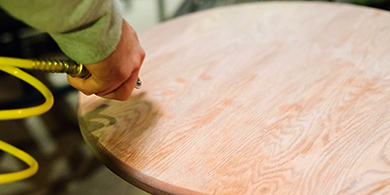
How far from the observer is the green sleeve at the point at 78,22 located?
0.43m

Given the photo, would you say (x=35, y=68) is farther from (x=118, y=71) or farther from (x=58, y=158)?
(x=58, y=158)

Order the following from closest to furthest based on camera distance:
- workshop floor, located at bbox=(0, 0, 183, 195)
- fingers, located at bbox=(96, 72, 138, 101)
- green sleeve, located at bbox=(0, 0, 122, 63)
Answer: green sleeve, located at bbox=(0, 0, 122, 63)
fingers, located at bbox=(96, 72, 138, 101)
workshop floor, located at bbox=(0, 0, 183, 195)

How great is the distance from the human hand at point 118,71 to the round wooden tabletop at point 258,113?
9 cm

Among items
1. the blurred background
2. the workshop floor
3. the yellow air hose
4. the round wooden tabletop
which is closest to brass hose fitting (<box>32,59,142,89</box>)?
the yellow air hose

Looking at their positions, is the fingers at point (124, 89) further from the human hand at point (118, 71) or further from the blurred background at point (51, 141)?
the blurred background at point (51, 141)

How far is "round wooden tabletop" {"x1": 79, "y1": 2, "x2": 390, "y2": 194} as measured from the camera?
19.1 inches

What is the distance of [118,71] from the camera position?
52 centimetres

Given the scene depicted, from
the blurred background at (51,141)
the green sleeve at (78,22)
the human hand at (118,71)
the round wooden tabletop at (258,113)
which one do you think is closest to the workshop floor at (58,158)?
the blurred background at (51,141)

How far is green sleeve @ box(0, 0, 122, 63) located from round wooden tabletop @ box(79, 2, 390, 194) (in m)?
0.19

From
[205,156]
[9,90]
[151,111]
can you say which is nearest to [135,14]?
[9,90]

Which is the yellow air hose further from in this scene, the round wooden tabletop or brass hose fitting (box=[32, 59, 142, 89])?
the round wooden tabletop

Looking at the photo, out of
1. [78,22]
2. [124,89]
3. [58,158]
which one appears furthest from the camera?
[58,158]

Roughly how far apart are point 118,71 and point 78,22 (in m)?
0.11

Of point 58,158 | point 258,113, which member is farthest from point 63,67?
point 58,158
